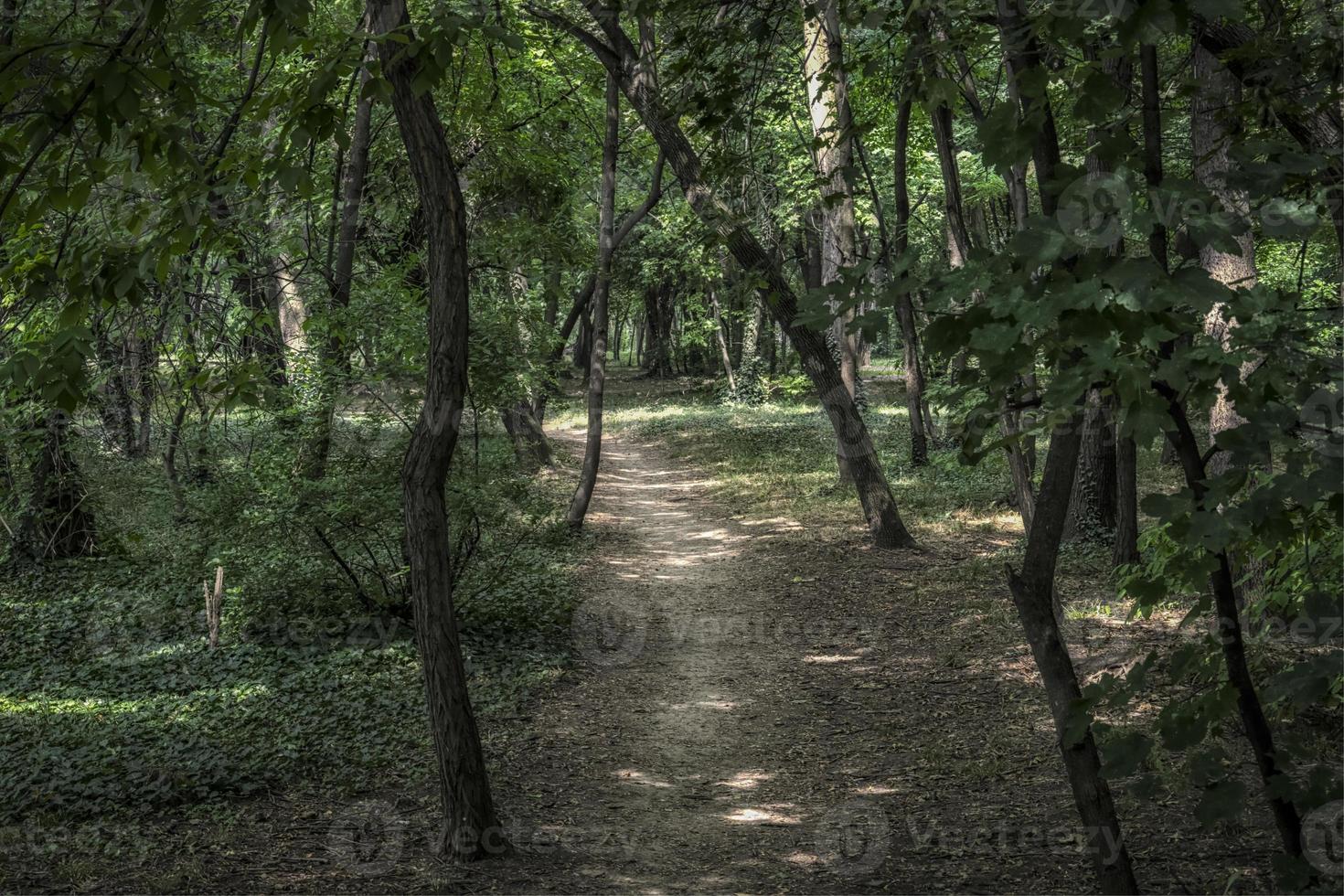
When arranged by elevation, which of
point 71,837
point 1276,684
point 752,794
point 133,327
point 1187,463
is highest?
point 133,327

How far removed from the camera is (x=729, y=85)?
15.5ft

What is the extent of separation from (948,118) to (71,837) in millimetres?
9726

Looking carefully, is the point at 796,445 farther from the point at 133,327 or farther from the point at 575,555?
the point at 133,327

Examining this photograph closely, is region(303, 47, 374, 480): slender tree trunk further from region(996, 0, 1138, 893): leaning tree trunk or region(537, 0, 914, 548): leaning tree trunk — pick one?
region(996, 0, 1138, 893): leaning tree trunk

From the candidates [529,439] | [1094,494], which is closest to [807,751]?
[1094,494]

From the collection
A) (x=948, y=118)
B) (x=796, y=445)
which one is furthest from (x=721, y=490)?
(x=948, y=118)

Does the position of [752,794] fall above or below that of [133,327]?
below
